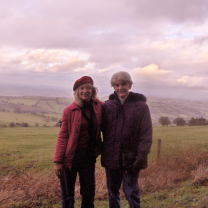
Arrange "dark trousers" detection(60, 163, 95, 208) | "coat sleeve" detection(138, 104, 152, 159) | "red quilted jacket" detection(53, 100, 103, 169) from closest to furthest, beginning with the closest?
"coat sleeve" detection(138, 104, 152, 159)
"red quilted jacket" detection(53, 100, 103, 169)
"dark trousers" detection(60, 163, 95, 208)

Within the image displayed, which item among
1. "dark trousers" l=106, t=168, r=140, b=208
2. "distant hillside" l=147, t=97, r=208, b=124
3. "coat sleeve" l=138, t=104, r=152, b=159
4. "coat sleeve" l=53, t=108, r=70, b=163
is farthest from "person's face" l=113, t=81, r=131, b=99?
"distant hillside" l=147, t=97, r=208, b=124

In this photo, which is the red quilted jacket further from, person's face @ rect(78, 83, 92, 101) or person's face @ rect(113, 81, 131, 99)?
person's face @ rect(113, 81, 131, 99)

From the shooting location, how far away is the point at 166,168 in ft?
24.9

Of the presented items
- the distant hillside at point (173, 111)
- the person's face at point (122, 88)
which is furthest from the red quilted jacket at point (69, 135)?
the distant hillside at point (173, 111)

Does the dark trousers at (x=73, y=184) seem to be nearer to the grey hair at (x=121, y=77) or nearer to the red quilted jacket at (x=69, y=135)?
the red quilted jacket at (x=69, y=135)

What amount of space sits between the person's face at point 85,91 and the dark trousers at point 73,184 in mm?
1143

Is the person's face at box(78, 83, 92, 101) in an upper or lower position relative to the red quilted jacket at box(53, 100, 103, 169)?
upper

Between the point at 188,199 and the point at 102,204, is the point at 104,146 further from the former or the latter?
the point at 188,199

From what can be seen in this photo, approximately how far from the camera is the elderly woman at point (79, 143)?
306 cm

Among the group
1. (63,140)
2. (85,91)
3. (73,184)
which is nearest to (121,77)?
(85,91)

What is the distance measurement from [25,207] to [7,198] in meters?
0.46

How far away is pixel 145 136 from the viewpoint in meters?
2.78

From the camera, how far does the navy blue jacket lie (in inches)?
110

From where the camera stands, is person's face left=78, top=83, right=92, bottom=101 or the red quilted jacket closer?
the red quilted jacket
